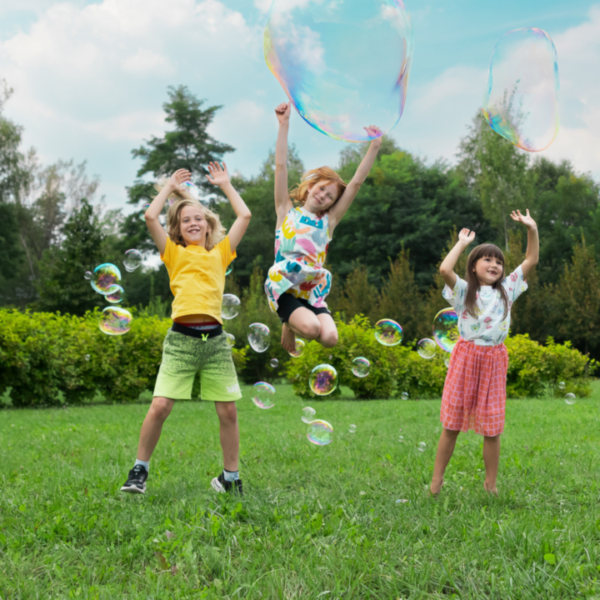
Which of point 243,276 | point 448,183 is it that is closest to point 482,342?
point 243,276

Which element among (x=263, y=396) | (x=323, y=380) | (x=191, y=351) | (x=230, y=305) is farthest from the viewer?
(x=230, y=305)

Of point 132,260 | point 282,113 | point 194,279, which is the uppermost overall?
point 282,113

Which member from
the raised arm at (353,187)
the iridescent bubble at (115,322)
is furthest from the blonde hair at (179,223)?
the iridescent bubble at (115,322)

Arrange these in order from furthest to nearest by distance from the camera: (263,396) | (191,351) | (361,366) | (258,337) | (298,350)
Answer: (361,366) < (258,337) < (263,396) < (298,350) < (191,351)

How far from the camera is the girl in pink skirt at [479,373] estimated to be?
3.37m

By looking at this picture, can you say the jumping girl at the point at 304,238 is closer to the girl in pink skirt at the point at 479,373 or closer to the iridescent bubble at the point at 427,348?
the girl in pink skirt at the point at 479,373

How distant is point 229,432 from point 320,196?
156 cm

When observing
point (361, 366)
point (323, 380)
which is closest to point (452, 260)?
point (323, 380)

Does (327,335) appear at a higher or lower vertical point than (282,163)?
lower

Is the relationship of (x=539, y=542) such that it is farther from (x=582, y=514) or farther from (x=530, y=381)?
(x=530, y=381)

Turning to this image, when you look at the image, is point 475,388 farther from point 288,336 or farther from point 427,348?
point 427,348

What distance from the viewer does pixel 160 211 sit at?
11.1ft

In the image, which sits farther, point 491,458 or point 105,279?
point 105,279

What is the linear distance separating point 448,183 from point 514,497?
3211 cm
